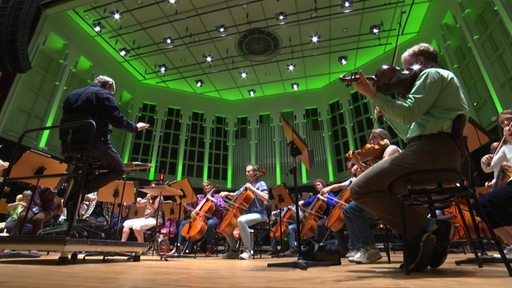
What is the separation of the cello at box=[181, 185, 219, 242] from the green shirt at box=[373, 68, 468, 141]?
4118 millimetres

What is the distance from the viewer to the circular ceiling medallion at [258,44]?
34.3 ft

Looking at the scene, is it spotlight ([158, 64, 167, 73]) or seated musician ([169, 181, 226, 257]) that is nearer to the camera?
seated musician ([169, 181, 226, 257])

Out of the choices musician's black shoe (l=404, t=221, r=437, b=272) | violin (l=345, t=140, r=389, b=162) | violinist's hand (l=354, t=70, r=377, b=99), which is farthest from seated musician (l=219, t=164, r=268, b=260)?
violinist's hand (l=354, t=70, r=377, b=99)

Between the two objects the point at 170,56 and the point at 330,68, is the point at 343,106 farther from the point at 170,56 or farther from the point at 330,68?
the point at 170,56

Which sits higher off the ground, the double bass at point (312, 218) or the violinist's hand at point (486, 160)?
the violinist's hand at point (486, 160)

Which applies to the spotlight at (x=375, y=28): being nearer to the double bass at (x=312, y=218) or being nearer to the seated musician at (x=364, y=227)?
the double bass at (x=312, y=218)

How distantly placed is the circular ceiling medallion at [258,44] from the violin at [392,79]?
9.05m

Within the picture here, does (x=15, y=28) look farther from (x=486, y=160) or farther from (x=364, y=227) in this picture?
(x=486, y=160)

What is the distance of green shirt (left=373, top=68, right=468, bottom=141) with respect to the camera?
5.59ft

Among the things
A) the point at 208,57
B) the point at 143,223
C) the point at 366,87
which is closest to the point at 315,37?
the point at 208,57

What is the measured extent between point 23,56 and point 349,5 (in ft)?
27.1

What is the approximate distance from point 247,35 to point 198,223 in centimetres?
726

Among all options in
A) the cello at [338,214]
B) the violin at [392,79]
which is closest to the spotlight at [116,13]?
the cello at [338,214]

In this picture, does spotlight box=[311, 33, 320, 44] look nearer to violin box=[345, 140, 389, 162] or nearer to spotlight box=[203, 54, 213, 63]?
spotlight box=[203, 54, 213, 63]
